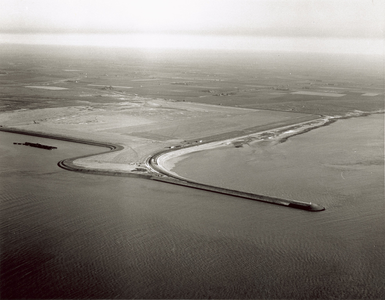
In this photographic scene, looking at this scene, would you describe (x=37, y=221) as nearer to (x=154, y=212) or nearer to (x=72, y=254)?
(x=72, y=254)

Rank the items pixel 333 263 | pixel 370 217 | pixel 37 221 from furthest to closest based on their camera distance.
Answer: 1. pixel 370 217
2. pixel 37 221
3. pixel 333 263

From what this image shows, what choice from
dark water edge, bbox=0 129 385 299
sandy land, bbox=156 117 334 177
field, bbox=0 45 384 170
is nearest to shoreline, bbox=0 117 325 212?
sandy land, bbox=156 117 334 177

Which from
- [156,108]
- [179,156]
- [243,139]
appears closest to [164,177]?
[179,156]

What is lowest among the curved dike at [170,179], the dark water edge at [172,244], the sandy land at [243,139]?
the dark water edge at [172,244]

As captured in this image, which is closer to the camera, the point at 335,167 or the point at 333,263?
the point at 333,263

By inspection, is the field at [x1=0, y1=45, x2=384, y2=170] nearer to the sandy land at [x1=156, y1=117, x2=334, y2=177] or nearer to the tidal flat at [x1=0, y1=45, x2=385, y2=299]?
the tidal flat at [x1=0, y1=45, x2=385, y2=299]

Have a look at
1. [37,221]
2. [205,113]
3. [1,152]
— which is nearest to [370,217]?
[37,221]

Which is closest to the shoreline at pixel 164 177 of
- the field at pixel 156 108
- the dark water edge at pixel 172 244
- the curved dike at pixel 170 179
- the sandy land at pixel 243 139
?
the curved dike at pixel 170 179

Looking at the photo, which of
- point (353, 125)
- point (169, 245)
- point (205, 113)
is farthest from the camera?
point (205, 113)

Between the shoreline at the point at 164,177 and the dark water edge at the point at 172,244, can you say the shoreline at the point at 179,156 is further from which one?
the dark water edge at the point at 172,244
